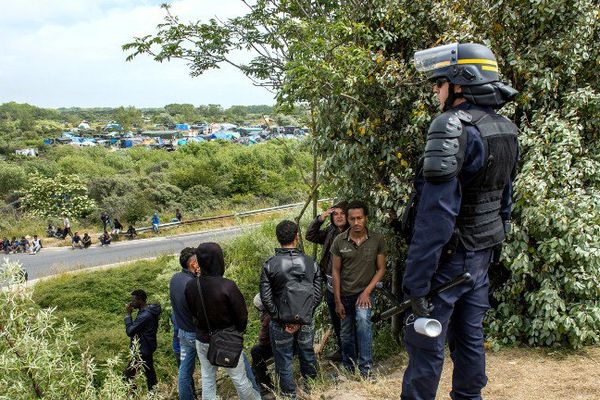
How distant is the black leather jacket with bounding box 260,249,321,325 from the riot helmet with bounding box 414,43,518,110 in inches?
80.3

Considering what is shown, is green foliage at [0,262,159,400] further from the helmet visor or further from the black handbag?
the helmet visor

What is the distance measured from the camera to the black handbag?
160 inches

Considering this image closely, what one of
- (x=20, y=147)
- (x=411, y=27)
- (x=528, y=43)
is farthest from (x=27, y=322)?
(x=20, y=147)

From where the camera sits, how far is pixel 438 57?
2.73 meters

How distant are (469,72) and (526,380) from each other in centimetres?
269

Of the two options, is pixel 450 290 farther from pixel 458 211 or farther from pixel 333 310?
pixel 333 310

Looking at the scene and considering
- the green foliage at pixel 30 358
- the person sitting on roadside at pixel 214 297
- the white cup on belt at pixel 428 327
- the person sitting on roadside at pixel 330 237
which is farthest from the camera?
the person sitting on roadside at pixel 330 237

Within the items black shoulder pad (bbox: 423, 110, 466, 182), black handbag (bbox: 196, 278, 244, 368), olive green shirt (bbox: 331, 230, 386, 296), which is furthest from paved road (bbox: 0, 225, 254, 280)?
black shoulder pad (bbox: 423, 110, 466, 182)

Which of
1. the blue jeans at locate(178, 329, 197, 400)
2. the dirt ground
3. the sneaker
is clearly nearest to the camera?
the dirt ground

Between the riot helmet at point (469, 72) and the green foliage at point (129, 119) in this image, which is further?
the green foliage at point (129, 119)

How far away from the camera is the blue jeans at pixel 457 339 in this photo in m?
2.68

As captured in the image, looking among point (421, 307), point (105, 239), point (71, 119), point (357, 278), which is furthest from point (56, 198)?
point (71, 119)

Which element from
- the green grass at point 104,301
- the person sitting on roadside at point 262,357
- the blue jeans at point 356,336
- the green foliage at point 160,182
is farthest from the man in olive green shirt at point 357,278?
the green foliage at point 160,182

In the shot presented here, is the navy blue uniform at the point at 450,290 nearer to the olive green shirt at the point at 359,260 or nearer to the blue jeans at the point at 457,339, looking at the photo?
the blue jeans at the point at 457,339
